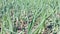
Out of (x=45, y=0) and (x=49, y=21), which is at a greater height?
(x=45, y=0)

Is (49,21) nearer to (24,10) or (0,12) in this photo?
(24,10)

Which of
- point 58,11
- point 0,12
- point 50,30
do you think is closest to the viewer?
point 50,30

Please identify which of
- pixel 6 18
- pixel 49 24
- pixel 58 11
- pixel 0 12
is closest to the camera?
pixel 6 18

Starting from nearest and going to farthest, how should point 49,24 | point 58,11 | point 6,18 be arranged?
point 6,18 < point 49,24 < point 58,11

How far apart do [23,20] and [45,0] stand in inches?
19.0

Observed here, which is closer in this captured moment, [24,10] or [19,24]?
[19,24]

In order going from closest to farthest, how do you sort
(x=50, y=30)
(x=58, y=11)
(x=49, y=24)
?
(x=50, y=30) → (x=49, y=24) → (x=58, y=11)

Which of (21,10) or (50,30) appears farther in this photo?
(21,10)

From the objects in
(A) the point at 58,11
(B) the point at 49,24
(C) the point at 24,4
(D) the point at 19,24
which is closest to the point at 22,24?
(D) the point at 19,24

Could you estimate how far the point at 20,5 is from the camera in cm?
178

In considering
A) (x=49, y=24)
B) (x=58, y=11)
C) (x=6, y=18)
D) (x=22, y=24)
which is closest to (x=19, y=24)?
(x=22, y=24)

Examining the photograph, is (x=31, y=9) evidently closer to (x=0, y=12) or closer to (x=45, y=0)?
(x=45, y=0)

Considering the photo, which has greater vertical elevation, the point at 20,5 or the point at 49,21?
the point at 20,5

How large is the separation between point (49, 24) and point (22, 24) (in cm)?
22
